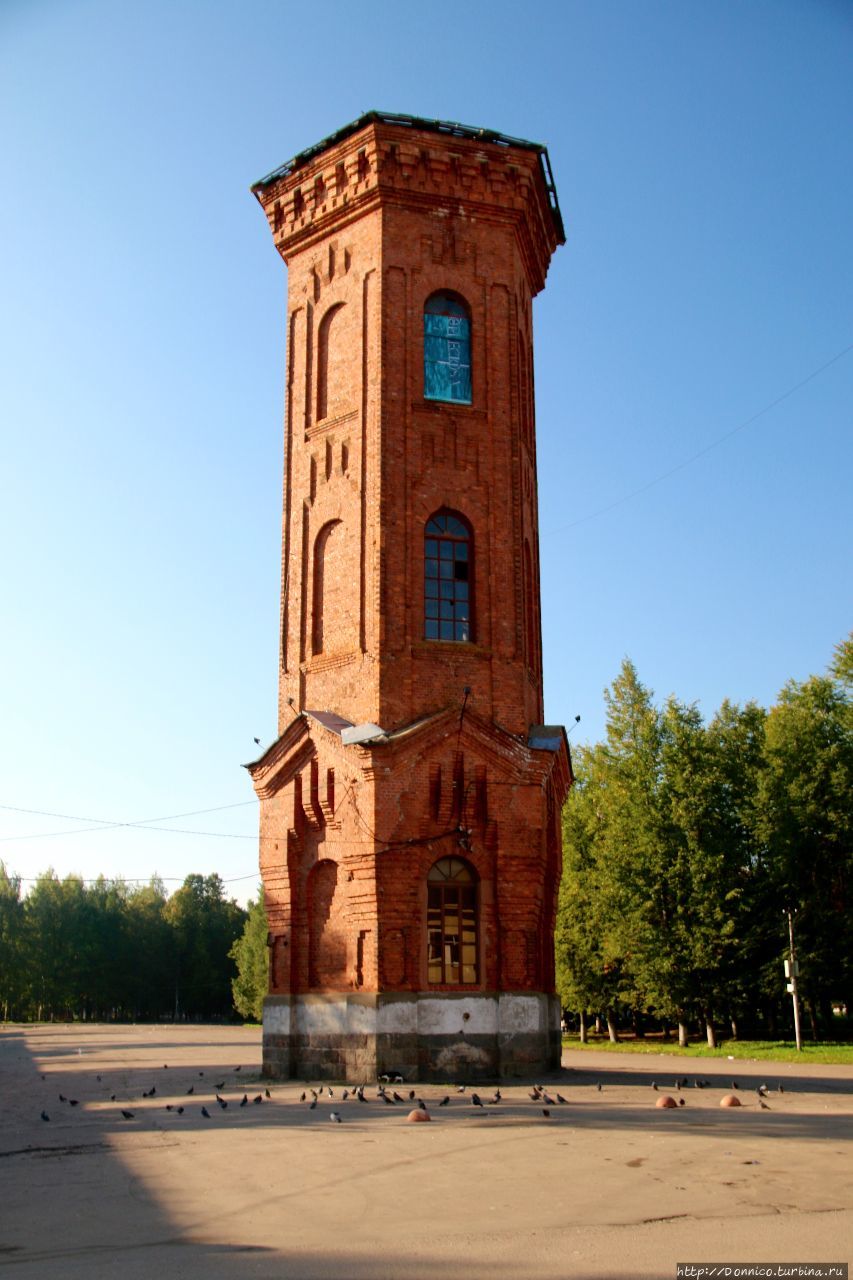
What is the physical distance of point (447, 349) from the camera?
75.2ft

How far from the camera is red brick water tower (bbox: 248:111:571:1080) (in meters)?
19.5

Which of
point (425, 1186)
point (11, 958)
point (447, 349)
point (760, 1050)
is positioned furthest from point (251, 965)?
point (425, 1186)

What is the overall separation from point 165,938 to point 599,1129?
81569mm

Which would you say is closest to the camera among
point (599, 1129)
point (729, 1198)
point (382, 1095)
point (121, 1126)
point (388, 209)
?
point (729, 1198)

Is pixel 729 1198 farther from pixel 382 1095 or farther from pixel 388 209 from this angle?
pixel 388 209

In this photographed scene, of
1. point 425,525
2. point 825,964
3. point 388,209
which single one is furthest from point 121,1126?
point 825,964

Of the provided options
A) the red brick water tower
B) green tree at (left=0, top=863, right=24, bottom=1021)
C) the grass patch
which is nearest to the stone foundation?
the red brick water tower

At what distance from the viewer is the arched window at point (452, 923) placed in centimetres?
1962

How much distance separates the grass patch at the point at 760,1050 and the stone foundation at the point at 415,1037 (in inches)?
534

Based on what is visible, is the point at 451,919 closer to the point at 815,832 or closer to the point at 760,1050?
the point at 760,1050

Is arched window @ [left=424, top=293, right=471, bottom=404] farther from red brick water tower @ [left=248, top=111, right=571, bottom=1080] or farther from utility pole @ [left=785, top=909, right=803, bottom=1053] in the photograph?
utility pole @ [left=785, top=909, right=803, bottom=1053]

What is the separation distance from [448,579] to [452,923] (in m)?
6.55

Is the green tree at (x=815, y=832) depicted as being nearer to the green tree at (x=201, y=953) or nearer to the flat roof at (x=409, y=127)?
the flat roof at (x=409, y=127)

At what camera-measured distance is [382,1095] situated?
52.4 ft
